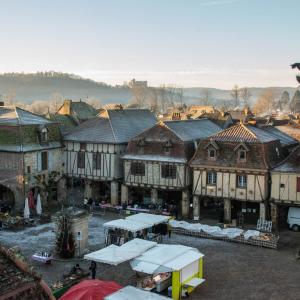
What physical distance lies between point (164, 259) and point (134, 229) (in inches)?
217

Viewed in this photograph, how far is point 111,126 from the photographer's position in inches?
1676

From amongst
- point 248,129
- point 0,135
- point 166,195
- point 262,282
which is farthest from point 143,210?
point 262,282

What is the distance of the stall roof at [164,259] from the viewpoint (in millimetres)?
21875

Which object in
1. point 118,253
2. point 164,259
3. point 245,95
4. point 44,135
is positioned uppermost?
point 245,95

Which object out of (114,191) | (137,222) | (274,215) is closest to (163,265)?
(137,222)

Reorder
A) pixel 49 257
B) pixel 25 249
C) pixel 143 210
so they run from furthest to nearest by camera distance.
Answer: pixel 143 210
pixel 25 249
pixel 49 257

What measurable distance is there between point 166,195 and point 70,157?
835 centimetres

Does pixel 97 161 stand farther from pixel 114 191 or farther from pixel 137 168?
pixel 137 168

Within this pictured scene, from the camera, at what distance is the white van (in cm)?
3362

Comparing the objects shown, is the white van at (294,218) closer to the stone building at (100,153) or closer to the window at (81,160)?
the stone building at (100,153)

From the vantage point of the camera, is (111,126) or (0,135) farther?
(111,126)

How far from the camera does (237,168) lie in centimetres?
3491

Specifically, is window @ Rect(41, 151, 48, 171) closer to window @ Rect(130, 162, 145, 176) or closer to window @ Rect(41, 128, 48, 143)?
window @ Rect(41, 128, 48, 143)

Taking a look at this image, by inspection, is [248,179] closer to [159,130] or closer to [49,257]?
[159,130]
